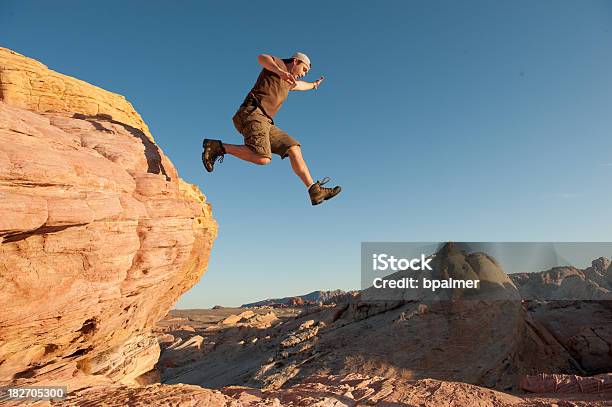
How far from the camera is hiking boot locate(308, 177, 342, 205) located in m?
7.20

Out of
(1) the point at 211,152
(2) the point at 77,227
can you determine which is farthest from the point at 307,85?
(2) the point at 77,227

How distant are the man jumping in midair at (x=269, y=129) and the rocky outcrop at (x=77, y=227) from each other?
1552 millimetres

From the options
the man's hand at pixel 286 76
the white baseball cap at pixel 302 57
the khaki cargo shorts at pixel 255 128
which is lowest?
the khaki cargo shorts at pixel 255 128

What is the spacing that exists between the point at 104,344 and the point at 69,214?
3.83m

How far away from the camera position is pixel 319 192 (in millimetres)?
7207

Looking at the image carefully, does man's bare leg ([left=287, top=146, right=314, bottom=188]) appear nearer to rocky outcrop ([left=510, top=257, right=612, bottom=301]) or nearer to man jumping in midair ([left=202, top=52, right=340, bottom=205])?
man jumping in midair ([left=202, top=52, right=340, bottom=205])

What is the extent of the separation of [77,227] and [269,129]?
3.62 metres

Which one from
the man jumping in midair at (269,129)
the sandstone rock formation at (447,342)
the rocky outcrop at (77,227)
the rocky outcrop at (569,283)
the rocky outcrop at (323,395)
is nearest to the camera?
the rocky outcrop at (77,227)

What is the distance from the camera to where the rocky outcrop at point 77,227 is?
4879 mm

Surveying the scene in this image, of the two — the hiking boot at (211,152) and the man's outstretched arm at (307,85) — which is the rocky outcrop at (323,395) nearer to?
the hiking boot at (211,152)

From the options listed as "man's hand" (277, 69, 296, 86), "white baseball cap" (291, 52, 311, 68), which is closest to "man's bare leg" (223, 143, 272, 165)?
"man's hand" (277, 69, 296, 86)

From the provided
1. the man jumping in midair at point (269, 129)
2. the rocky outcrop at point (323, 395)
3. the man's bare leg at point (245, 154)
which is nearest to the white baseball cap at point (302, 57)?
the man jumping in midair at point (269, 129)

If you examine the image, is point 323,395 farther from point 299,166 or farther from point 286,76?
point 286,76

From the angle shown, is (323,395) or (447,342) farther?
(447,342)
